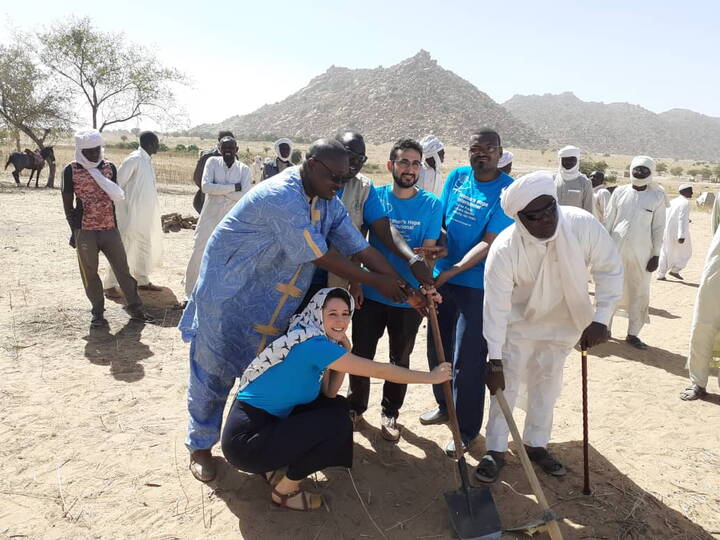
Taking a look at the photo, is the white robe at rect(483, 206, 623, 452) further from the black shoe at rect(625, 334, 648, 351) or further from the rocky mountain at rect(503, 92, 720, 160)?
the rocky mountain at rect(503, 92, 720, 160)

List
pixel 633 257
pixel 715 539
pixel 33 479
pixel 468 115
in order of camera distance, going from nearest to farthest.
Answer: pixel 715 539
pixel 33 479
pixel 633 257
pixel 468 115

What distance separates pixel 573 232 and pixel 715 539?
1.72 m

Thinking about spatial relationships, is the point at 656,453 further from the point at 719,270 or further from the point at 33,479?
the point at 33,479

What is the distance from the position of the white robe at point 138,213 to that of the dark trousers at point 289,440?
14.2ft

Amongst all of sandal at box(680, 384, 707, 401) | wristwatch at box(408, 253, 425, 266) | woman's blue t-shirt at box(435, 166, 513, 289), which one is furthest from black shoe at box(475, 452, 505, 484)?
sandal at box(680, 384, 707, 401)

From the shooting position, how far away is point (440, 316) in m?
3.85

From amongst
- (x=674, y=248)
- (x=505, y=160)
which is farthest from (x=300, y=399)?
(x=674, y=248)

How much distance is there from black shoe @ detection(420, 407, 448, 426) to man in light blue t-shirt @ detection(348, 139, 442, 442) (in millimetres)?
319

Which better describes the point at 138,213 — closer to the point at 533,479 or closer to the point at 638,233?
the point at 533,479

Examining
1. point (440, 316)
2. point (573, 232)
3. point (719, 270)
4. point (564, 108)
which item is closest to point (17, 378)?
point (440, 316)

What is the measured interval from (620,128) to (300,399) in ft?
458

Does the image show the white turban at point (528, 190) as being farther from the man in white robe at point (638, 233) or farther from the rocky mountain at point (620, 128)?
the rocky mountain at point (620, 128)

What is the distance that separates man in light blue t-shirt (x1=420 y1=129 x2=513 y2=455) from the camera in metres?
3.49

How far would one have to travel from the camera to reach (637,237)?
5918mm
